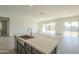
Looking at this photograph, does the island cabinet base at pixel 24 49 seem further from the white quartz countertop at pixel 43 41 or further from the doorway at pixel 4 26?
the doorway at pixel 4 26

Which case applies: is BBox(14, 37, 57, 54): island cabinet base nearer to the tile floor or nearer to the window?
the tile floor

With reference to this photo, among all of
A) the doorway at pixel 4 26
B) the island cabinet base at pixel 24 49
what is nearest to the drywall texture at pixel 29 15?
the doorway at pixel 4 26

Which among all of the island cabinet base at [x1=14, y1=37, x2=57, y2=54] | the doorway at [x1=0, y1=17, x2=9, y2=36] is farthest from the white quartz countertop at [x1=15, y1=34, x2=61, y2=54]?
the doorway at [x1=0, y1=17, x2=9, y2=36]

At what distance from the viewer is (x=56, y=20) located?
1.17m

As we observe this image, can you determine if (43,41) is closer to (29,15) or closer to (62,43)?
(62,43)

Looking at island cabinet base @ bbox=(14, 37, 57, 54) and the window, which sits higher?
the window

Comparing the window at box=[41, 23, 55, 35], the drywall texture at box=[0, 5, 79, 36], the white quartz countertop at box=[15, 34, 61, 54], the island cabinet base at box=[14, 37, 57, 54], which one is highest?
the drywall texture at box=[0, 5, 79, 36]

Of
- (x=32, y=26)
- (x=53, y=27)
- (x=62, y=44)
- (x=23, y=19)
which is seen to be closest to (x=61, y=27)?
(x=53, y=27)

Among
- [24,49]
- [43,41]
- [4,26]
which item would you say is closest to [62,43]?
[43,41]

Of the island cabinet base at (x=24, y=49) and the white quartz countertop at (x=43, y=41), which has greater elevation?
the white quartz countertop at (x=43, y=41)

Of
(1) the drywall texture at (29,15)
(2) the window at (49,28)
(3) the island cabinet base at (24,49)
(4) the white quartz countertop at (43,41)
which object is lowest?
(3) the island cabinet base at (24,49)

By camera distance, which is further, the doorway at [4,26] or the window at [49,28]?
the window at [49,28]

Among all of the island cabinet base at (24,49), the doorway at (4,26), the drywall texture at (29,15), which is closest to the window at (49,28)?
the drywall texture at (29,15)
